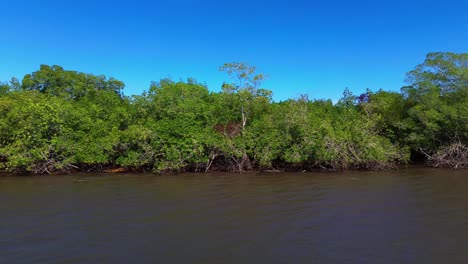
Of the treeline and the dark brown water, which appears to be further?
the treeline

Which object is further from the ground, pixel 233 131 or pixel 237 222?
pixel 233 131

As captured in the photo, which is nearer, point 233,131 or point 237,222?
point 237,222

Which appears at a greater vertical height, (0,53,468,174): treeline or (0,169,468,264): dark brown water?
(0,53,468,174): treeline

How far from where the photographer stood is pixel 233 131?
2034 centimetres

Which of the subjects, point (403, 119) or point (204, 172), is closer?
point (204, 172)

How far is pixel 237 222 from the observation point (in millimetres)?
8461

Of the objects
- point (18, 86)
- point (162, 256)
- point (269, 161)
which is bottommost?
point (162, 256)

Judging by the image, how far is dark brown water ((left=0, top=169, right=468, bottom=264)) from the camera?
20.7 ft

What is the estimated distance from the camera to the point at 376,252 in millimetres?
6324

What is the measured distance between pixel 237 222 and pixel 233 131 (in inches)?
476

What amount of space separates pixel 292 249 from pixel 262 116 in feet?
48.8

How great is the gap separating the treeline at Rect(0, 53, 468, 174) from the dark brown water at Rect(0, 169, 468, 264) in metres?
3.76

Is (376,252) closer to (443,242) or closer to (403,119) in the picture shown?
(443,242)

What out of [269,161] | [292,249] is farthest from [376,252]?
[269,161]
